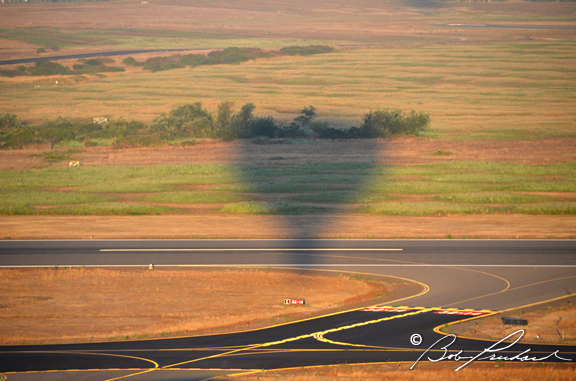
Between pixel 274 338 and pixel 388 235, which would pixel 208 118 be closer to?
pixel 388 235

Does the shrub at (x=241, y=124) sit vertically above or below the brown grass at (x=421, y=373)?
above

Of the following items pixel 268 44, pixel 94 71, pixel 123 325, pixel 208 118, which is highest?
pixel 268 44

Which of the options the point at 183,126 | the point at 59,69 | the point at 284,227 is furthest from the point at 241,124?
the point at 59,69

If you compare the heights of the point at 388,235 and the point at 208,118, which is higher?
the point at 208,118

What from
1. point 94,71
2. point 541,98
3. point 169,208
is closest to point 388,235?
point 169,208

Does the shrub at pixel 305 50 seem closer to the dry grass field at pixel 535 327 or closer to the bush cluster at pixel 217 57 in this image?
the bush cluster at pixel 217 57

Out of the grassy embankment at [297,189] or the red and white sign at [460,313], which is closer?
the red and white sign at [460,313]
